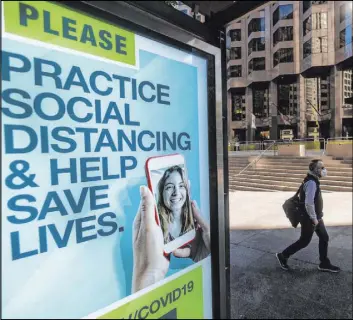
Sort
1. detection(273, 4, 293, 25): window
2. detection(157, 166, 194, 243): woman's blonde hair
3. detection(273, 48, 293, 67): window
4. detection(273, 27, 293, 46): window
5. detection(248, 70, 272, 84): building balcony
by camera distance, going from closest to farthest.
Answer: detection(157, 166, 194, 243): woman's blonde hair < detection(273, 4, 293, 25): window < detection(273, 27, 293, 46): window < detection(273, 48, 293, 67): window < detection(248, 70, 272, 84): building balcony

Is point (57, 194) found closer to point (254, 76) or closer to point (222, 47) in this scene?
point (222, 47)

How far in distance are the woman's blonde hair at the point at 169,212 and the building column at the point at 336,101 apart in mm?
39635

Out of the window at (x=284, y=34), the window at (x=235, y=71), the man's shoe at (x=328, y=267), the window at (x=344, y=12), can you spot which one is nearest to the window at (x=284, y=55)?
the window at (x=284, y=34)

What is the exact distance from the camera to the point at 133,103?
1.89m

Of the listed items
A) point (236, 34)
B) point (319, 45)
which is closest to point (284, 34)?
point (319, 45)

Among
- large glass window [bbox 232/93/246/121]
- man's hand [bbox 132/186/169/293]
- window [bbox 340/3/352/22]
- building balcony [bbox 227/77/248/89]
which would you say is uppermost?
window [bbox 340/3/352/22]

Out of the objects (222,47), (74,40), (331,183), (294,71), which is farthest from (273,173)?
(294,71)

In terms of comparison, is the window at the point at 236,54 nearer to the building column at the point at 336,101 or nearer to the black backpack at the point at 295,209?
the building column at the point at 336,101

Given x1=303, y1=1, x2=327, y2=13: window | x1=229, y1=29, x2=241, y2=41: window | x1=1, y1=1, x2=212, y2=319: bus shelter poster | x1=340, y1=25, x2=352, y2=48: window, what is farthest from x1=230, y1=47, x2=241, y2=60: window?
x1=1, y1=1, x2=212, y2=319: bus shelter poster

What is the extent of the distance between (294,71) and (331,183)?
34.4 m

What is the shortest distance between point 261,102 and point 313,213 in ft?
170

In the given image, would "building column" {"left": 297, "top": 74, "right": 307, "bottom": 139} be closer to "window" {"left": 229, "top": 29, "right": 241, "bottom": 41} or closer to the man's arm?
"window" {"left": 229, "top": 29, "right": 241, "bottom": 41}

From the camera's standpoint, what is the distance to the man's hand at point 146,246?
6.39 ft

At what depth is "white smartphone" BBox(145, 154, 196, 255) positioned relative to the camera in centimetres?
204
